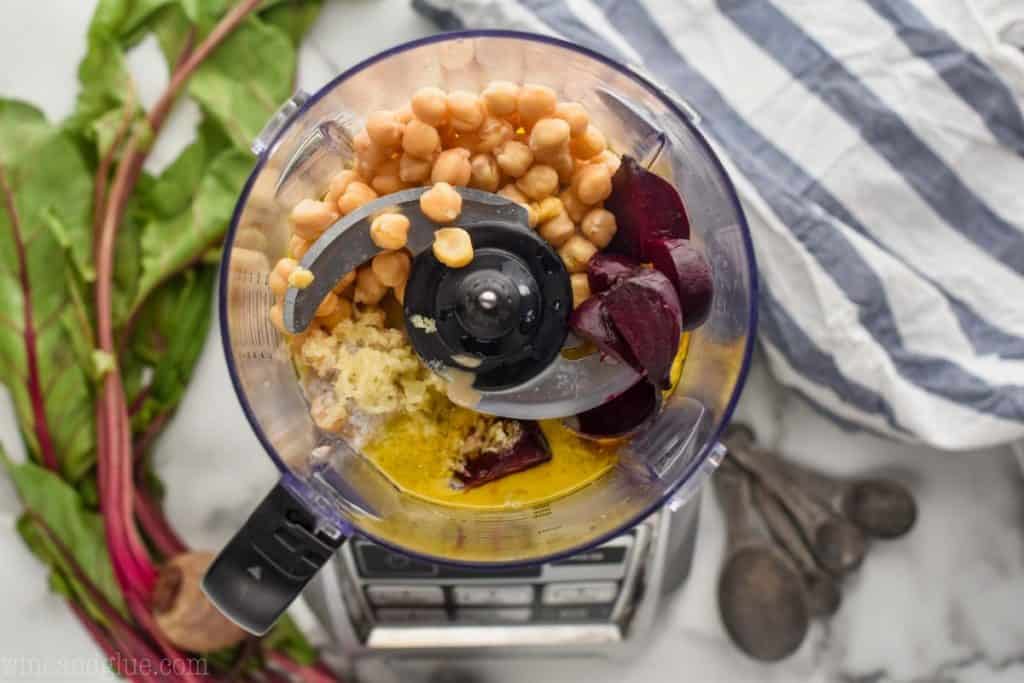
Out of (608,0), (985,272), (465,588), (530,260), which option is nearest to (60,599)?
(465,588)

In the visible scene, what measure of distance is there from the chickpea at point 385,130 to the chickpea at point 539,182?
0.08 metres

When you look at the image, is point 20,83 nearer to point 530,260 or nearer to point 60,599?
point 60,599

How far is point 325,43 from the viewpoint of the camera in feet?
2.91

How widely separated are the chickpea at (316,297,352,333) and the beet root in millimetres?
310

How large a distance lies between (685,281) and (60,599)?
674mm

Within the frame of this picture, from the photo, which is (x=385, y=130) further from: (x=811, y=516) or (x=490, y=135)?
(x=811, y=516)

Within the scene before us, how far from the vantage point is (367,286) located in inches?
22.8

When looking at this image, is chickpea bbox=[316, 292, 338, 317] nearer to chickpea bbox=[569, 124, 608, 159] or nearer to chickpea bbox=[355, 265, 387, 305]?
chickpea bbox=[355, 265, 387, 305]

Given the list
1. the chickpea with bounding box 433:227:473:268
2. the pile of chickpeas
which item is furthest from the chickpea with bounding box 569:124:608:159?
the chickpea with bounding box 433:227:473:268

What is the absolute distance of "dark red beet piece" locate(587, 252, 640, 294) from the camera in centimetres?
56

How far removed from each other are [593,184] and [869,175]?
35 centimetres

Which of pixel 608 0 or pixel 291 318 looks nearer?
pixel 291 318

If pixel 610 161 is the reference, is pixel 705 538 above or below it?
below

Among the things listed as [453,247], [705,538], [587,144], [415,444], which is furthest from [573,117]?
[705,538]
